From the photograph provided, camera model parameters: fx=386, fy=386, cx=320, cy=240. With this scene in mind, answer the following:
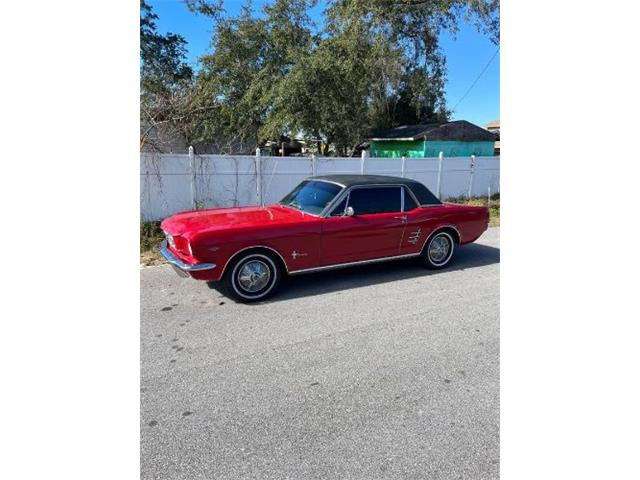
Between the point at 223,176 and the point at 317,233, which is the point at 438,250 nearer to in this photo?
the point at 317,233

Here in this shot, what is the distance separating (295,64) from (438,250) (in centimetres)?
1171

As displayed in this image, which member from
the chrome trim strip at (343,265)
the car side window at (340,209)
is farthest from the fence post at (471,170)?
the car side window at (340,209)

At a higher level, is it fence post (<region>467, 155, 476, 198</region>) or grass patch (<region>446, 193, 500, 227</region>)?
fence post (<region>467, 155, 476, 198</region>)

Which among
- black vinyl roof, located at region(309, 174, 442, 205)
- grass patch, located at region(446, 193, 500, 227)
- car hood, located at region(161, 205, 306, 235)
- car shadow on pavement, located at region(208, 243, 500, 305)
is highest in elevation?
black vinyl roof, located at region(309, 174, 442, 205)

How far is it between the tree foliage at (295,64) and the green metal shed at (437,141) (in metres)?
3.17

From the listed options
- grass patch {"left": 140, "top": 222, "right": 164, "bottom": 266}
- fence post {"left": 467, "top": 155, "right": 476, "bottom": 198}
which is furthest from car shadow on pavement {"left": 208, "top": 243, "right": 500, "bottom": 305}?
fence post {"left": 467, "top": 155, "right": 476, "bottom": 198}

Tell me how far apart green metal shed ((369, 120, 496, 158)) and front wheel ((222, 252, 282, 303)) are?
16601 mm

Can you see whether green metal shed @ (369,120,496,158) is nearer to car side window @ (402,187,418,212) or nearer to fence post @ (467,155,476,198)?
fence post @ (467,155,476,198)

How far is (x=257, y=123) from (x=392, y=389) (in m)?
15.0

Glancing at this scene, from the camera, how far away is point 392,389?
272 centimetres

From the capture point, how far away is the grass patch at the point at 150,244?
6.25 metres

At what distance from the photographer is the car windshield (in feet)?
16.4

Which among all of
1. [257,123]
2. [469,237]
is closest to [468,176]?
[257,123]

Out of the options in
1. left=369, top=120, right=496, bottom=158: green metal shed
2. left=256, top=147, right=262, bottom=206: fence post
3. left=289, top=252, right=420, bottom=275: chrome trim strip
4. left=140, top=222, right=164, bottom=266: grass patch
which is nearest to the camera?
left=289, top=252, right=420, bottom=275: chrome trim strip
